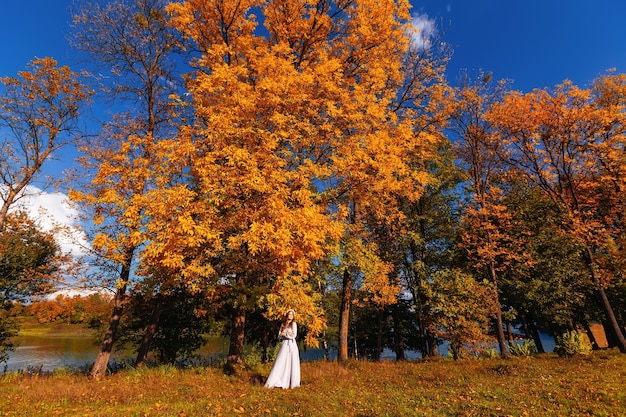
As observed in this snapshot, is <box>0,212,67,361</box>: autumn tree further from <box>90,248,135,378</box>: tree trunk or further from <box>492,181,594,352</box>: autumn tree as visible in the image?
<box>492,181,594,352</box>: autumn tree

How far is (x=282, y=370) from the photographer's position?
31.2ft

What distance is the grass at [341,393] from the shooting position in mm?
6781

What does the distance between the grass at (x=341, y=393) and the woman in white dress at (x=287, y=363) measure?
419 millimetres

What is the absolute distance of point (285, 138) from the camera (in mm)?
A: 10117

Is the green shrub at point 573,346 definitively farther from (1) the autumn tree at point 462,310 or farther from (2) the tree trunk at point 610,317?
(1) the autumn tree at point 462,310

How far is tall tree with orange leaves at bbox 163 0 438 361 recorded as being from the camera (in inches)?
353

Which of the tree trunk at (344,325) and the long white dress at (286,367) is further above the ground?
the tree trunk at (344,325)

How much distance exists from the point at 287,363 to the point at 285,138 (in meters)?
6.56

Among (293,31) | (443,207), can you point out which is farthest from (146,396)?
(443,207)

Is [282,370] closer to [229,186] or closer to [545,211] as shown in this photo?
[229,186]

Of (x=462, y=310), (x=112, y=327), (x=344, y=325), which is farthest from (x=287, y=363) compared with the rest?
(x=462, y=310)

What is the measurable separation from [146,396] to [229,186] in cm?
552

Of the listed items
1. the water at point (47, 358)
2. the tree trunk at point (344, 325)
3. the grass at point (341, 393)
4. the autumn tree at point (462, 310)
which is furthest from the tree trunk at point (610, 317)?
the water at point (47, 358)

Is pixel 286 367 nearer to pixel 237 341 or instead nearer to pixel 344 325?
pixel 237 341
